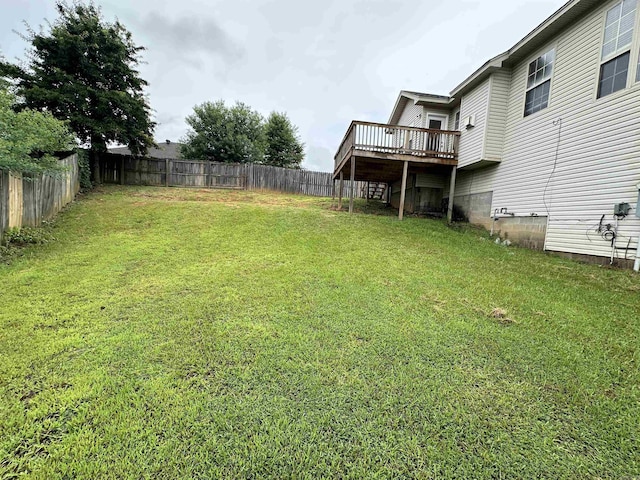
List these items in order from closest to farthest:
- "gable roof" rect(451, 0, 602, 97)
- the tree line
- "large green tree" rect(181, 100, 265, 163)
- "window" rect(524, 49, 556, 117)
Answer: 1. "gable roof" rect(451, 0, 602, 97)
2. "window" rect(524, 49, 556, 117)
3. the tree line
4. "large green tree" rect(181, 100, 265, 163)

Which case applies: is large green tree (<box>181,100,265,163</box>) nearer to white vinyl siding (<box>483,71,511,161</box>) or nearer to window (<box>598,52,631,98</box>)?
white vinyl siding (<box>483,71,511,161</box>)

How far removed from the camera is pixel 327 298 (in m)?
3.94

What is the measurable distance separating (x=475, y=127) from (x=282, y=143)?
818 inches

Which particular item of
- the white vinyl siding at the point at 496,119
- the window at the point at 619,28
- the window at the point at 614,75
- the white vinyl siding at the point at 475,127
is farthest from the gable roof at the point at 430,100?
the window at the point at 614,75

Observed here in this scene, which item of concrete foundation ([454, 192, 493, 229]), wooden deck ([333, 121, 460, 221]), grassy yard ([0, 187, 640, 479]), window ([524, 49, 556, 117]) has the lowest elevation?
grassy yard ([0, 187, 640, 479])

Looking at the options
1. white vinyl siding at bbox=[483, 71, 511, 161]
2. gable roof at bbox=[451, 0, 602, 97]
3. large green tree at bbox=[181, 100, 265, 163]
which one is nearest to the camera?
gable roof at bbox=[451, 0, 602, 97]

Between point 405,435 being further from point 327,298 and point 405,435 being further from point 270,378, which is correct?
point 327,298

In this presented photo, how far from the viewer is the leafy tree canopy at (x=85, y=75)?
1151 cm

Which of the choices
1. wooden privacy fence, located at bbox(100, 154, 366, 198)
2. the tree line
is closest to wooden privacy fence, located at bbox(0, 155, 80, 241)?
the tree line

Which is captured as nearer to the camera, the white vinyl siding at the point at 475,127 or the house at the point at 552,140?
the house at the point at 552,140

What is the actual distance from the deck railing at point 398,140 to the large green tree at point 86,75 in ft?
35.8

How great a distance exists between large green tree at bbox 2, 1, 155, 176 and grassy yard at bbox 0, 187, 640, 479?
10207 mm

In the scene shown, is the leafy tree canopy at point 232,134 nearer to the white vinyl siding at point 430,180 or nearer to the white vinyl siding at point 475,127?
the white vinyl siding at point 430,180

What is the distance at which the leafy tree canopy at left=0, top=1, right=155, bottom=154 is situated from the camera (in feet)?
37.8
